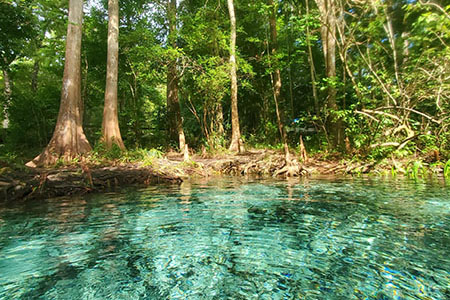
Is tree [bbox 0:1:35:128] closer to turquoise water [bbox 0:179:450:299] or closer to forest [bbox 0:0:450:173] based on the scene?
forest [bbox 0:0:450:173]

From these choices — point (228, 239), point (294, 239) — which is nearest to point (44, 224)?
point (228, 239)

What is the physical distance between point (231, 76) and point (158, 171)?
6.77 meters

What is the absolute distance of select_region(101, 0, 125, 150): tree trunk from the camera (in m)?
10.3

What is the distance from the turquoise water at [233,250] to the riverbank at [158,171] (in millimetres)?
931

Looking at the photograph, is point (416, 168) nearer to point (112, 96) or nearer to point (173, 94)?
point (112, 96)

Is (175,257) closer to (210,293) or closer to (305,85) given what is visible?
(210,293)

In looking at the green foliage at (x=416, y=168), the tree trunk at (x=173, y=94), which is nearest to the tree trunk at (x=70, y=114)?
the tree trunk at (x=173, y=94)

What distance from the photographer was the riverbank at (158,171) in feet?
17.3

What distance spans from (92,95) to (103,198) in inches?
628

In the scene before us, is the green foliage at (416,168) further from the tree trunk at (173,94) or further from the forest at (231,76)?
the tree trunk at (173,94)

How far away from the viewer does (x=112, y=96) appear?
35.6 ft

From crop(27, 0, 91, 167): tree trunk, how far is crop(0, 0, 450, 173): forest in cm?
4

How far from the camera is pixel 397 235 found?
101 inches

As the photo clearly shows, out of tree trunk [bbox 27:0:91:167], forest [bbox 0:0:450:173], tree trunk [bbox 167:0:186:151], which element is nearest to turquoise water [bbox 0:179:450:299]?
forest [bbox 0:0:450:173]
